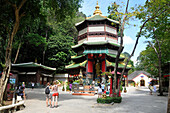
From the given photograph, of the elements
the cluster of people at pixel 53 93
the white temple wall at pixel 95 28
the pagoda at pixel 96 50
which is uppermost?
the white temple wall at pixel 95 28

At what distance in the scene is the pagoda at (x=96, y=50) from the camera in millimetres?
29659

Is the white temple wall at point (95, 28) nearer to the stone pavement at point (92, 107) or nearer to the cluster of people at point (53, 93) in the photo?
the stone pavement at point (92, 107)

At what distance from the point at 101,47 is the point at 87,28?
499 centimetres

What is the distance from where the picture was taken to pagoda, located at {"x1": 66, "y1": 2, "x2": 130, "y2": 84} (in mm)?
29659

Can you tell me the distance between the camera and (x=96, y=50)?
98.3 feet

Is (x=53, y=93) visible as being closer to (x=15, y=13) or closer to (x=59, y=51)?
(x=15, y=13)

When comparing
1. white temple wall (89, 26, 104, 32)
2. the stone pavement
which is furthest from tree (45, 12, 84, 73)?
the stone pavement

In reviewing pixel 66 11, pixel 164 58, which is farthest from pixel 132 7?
pixel 164 58

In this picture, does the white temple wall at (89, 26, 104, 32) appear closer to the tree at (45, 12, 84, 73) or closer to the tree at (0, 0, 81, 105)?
the tree at (45, 12, 84, 73)

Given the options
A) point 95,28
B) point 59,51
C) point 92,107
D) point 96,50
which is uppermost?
point 95,28

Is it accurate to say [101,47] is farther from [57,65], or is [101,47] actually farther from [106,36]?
[57,65]

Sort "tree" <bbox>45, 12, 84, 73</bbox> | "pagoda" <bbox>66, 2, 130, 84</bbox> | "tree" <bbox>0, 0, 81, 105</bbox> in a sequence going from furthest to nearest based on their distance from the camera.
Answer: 1. "tree" <bbox>45, 12, 84, 73</bbox>
2. "pagoda" <bbox>66, 2, 130, 84</bbox>
3. "tree" <bbox>0, 0, 81, 105</bbox>

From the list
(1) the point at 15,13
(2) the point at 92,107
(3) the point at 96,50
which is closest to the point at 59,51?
(3) the point at 96,50

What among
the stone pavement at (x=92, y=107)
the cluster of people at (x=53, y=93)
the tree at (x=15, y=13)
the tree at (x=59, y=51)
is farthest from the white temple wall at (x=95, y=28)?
the cluster of people at (x=53, y=93)
